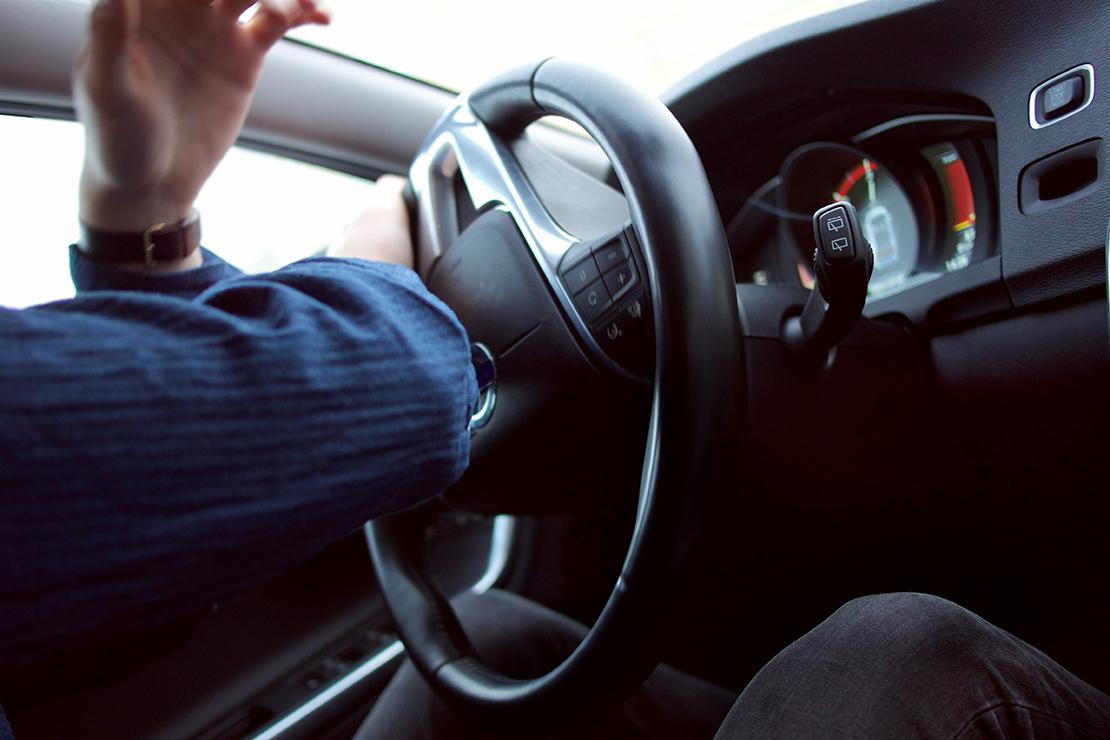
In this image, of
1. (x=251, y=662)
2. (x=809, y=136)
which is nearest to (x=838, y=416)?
(x=809, y=136)

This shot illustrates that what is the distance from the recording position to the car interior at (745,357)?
0.52 m

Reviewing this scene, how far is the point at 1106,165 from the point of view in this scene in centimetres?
60

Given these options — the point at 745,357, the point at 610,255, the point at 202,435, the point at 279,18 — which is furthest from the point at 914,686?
the point at 279,18

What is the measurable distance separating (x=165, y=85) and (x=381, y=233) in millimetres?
269

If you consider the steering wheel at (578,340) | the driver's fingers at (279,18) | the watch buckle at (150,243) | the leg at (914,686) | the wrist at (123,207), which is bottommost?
the leg at (914,686)

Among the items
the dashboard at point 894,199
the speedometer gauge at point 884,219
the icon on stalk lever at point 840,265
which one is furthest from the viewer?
the speedometer gauge at point 884,219

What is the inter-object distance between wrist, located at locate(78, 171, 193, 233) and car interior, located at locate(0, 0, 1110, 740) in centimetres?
25

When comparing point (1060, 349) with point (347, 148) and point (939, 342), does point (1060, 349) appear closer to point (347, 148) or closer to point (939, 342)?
point (939, 342)

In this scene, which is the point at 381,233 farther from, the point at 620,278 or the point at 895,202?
the point at 895,202

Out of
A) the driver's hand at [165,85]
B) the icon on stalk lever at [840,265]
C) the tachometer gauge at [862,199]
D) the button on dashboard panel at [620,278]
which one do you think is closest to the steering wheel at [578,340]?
the button on dashboard panel at [620,278]

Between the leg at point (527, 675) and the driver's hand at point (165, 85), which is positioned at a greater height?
the driver's hand at point (165, 85)

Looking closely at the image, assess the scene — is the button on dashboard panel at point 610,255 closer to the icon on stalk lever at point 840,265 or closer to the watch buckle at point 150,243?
the icon on stalk lever at point 840,265

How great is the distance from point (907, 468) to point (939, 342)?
0.45 ft

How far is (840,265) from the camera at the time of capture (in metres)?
0.56
